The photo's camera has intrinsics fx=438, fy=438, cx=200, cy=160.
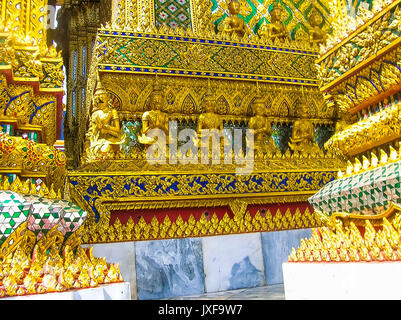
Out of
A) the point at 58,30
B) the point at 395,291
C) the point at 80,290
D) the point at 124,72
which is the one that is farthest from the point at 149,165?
the point at 58,30

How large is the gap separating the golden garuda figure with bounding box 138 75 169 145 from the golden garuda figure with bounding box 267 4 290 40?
221 cm

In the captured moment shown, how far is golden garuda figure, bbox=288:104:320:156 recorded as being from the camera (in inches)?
222

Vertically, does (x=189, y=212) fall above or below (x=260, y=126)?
below

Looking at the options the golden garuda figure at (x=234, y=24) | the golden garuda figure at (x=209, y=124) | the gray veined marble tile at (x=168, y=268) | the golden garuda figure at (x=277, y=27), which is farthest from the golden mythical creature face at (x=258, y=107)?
the gray veined marble tile at (x=168, y=268)

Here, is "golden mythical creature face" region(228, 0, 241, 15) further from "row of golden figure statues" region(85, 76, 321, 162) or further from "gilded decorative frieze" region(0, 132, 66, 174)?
"gilded decorative frieze" region(0, 132, 66, 174)

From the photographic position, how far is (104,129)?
15.6ft

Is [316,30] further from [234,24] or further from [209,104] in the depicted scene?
[209,104]

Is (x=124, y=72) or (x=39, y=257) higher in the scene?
(x=124, y=72)

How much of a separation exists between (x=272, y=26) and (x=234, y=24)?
2.08 feet

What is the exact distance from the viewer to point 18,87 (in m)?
3.11

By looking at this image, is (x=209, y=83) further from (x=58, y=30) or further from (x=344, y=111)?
(x=58, y=30)

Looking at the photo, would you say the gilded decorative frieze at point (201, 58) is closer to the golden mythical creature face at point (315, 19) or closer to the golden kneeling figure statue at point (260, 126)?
the golden kneeling figure statue at point (260, 126)

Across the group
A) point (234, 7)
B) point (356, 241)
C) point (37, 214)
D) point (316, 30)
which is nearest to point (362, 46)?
point (356, 241)
